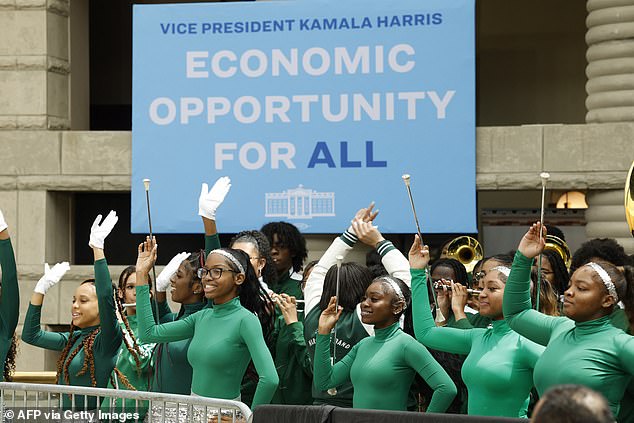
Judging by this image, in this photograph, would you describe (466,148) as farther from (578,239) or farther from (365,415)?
(365,415)

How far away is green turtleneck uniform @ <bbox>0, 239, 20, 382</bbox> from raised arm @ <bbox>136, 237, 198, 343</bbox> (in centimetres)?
95

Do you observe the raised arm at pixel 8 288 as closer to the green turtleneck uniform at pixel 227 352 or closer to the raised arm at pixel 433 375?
the green turtleneck uniform at pixel 227 352

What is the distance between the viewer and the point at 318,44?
11.4 metres

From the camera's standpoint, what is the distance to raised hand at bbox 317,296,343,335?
6.14 m

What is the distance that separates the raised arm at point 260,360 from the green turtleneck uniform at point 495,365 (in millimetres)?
803

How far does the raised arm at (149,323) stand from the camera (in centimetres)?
652

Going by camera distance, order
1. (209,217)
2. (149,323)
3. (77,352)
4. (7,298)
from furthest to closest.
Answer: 1. (209,217)
2. (7,298)
3. (77,352)
4. (149,323)

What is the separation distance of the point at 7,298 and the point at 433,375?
8.82 ft

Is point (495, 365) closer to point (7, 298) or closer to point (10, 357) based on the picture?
point (7, 298)

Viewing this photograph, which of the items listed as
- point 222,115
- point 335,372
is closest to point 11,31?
point 222,115

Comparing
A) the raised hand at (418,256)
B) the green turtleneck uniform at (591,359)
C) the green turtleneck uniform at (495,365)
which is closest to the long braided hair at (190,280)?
the raised hand at (418,256)

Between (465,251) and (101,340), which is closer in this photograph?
(101,340)

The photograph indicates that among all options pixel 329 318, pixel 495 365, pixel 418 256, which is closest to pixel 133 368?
pixel 329 318

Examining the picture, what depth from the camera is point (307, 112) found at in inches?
447
